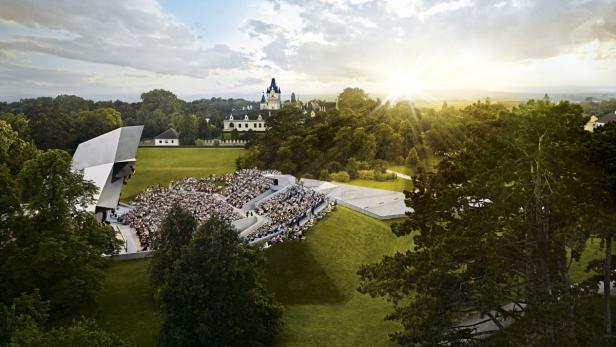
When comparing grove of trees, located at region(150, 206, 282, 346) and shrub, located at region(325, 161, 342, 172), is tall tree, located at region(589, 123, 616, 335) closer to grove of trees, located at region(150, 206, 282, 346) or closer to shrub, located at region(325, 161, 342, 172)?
grove of trees, located at region(150, 206, 282, 346)

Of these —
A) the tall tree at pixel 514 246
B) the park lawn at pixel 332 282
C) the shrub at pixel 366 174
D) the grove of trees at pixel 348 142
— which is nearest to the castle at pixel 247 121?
the grove of trees at pixel 348 142

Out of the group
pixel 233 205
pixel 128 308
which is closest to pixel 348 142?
pixel 233 205

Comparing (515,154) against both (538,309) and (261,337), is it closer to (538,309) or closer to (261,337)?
(538,309)

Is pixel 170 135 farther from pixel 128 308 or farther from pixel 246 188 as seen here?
pixel 128 308

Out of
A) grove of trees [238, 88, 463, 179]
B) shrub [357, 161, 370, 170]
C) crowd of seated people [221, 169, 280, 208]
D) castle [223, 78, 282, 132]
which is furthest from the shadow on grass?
castle [223, 78, 282, 132]

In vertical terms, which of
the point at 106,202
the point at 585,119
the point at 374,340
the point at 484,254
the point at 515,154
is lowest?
the point at 374,340

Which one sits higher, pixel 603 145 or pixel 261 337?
pixel 603 145

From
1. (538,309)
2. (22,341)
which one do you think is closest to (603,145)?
(538,309)

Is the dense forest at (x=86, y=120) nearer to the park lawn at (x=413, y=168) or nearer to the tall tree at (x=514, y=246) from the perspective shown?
the park lawn at (x=413, y=168)
